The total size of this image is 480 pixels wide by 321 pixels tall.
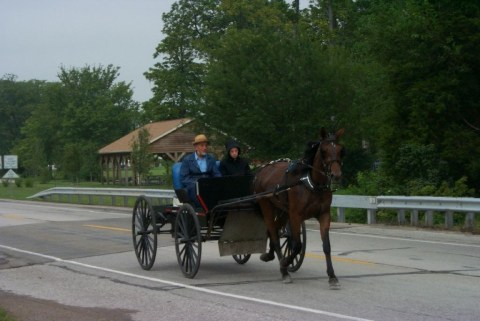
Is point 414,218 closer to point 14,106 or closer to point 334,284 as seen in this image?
point 334,284

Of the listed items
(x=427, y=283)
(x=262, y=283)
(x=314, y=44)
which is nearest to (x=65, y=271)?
(x=262, y=283)

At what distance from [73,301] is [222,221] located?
114 inches

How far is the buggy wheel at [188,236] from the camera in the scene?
10.9 meters

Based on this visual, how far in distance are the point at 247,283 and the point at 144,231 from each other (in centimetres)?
268

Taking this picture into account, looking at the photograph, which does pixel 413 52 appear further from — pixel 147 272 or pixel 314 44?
pixel 147 272

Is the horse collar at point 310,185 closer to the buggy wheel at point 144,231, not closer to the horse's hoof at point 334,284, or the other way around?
the horse's hoof at point 334,284

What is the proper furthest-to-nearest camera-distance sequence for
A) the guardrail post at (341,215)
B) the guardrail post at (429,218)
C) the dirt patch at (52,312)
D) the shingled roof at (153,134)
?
1. the shingled roof at (153,134)
2. the guardrail post at (341,215)
3. the guardrail post at (429,218)
4. the dirt patch at (52,312)

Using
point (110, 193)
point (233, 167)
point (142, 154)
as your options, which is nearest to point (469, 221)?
point (233, 167)

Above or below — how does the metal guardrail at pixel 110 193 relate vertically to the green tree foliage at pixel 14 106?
below

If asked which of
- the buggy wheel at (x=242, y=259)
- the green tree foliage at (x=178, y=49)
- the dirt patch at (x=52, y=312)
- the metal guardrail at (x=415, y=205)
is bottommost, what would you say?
the dirt patch at (x=52, y=312)

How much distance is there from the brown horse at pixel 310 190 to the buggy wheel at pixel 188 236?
3.62ft

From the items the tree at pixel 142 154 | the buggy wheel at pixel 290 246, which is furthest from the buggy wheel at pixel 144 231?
the tree at pixel 142 154

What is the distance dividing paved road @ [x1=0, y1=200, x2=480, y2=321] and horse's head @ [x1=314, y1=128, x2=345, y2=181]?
161 cm

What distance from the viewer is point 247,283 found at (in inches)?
412
